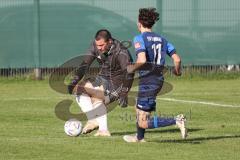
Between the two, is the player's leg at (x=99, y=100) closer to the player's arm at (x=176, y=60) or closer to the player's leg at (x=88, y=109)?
the player's leg at (x=88, y=109)

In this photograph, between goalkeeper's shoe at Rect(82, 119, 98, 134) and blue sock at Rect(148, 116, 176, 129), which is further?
goalkeeper's shoe at Rect(82, 119, 98, 134)

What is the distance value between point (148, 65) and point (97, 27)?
13460mm

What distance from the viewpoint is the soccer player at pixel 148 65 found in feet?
39.0

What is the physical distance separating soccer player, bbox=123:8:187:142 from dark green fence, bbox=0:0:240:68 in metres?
12.9

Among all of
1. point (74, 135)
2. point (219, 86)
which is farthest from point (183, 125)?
point (219, 86)

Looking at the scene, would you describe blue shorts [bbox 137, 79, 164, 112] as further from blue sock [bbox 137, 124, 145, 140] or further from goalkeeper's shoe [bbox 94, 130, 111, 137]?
goalkeeper's shoe [bbox 94, 130, 111, 137]

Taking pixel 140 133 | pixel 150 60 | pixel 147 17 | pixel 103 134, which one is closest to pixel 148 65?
pixel 150 60

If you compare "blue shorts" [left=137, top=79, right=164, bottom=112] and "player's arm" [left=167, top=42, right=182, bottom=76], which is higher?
"player's arm" [left=167, top=42, right=182, bottom=76]

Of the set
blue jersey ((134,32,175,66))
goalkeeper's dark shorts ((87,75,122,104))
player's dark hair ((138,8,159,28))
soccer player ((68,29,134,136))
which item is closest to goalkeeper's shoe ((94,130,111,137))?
soccer player ((68,29,134,136))

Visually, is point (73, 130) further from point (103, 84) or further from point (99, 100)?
point (103, 84)

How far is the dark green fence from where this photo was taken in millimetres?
25047

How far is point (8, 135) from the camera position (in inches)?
515

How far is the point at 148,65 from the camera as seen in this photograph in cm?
1204

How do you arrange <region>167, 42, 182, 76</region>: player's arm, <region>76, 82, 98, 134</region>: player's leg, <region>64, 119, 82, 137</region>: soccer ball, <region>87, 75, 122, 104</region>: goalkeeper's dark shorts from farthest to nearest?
<region>87, 75, 122, 104</region>: goalkeeper's dark shorts, <region>76, 82, 98, 134</region>: player's leg, <region>64, 119, 82, 137</region>: soccer ball, <region>167, 42, 182, 76</region>: player's arm
